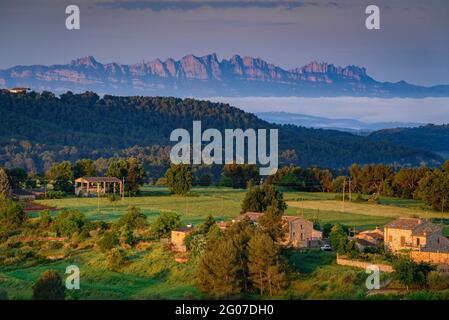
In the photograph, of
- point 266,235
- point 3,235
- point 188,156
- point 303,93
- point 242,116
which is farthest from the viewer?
point 242,116

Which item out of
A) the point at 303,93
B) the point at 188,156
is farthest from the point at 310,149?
the point at 188,156

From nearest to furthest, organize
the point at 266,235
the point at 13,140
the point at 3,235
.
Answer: the point at 266,235
the point at 3,235
the point at 13,140

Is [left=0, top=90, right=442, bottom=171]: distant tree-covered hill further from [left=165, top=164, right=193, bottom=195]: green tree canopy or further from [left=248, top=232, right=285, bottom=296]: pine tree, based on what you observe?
[left=248, top=232, right=285, bottom=296]: pine tree

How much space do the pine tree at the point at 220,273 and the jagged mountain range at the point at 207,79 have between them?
3144cm

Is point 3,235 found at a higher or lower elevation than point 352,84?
lower

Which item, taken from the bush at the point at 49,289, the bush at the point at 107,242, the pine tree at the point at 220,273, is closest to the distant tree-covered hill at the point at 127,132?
the bush at the point at 107,242

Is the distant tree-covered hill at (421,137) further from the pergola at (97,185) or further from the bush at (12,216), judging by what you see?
the bush at (12,216)

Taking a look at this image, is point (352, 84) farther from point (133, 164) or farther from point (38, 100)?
point (38, 100)

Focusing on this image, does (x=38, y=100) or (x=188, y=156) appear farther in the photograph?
(x=38, y=100)

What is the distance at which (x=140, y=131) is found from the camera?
84125mm

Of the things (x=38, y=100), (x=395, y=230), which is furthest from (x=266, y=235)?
(x=38, y=100)

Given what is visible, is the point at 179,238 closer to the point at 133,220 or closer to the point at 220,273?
the point at 133,220

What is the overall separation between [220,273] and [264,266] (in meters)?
1.04

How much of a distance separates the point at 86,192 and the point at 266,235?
62.1 ft
